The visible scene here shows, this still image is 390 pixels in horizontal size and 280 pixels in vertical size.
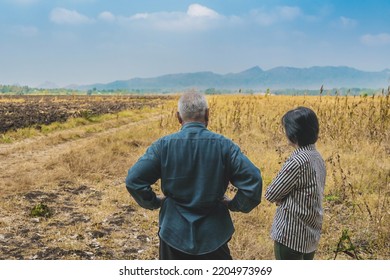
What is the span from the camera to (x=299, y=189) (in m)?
2.69

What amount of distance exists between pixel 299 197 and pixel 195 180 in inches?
30.8

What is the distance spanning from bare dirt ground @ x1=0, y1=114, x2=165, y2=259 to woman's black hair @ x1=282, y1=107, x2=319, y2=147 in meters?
2.58

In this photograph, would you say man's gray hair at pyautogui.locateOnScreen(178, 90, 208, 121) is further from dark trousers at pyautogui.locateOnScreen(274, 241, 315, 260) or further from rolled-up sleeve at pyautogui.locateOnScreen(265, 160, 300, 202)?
dark trousers at pyautogui.locateOnScreen(274, 241, 315, 260)

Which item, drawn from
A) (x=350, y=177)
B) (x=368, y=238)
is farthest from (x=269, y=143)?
(x=368, y=238)

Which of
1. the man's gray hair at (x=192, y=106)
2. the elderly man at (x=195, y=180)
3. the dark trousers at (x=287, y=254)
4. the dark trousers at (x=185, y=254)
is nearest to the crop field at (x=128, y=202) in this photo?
the dark trousers at (x=287, y=254)

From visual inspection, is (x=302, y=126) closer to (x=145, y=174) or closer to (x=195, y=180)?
(x=195, y=180)

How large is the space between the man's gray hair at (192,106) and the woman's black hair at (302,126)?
617 mm

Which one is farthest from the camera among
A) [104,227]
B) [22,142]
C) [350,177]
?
[22,142]

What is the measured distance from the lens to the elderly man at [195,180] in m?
2.35

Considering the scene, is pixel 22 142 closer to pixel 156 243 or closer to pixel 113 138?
pixel 113 138

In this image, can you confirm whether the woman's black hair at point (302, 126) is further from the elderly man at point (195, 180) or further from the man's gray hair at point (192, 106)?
the man's gray hair at point (192, 106)

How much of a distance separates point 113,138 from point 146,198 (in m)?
10.4

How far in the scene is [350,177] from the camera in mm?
6902

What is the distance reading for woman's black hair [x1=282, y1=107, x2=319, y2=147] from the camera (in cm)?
265
